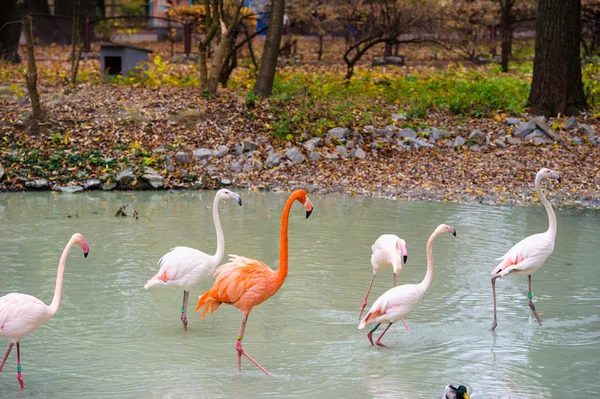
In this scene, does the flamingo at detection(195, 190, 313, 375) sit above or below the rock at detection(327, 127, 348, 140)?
below

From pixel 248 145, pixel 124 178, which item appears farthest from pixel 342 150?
pixel 124 178

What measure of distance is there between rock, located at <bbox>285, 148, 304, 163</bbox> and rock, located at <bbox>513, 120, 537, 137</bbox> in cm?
468

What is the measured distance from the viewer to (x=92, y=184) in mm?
14273

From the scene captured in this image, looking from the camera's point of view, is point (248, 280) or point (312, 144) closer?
point (248, 280)

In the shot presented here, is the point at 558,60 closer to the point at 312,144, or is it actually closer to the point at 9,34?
the point at 312,144

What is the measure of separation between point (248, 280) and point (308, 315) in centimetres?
130

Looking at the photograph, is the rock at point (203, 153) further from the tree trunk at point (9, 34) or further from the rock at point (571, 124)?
the tree trunk at point (9, 34)

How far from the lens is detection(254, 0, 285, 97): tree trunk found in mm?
17516

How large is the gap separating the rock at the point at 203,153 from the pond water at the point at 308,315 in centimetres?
293

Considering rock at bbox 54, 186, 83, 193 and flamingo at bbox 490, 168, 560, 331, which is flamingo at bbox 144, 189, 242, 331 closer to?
flamingo at bbox 490, 168, 560, 331

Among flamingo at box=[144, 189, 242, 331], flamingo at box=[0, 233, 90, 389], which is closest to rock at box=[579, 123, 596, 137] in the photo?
flamingo at box=[144, 189, 242, 331]

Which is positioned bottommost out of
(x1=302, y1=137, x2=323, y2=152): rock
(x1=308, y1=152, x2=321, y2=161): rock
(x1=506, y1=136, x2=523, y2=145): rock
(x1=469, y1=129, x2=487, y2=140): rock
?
(x1=308, y1=152, x2=321, y2=161): rock

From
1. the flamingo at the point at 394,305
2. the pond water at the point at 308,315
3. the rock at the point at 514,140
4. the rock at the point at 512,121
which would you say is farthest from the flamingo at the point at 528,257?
the rock at the point at 512,121

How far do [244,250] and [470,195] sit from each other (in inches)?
209
